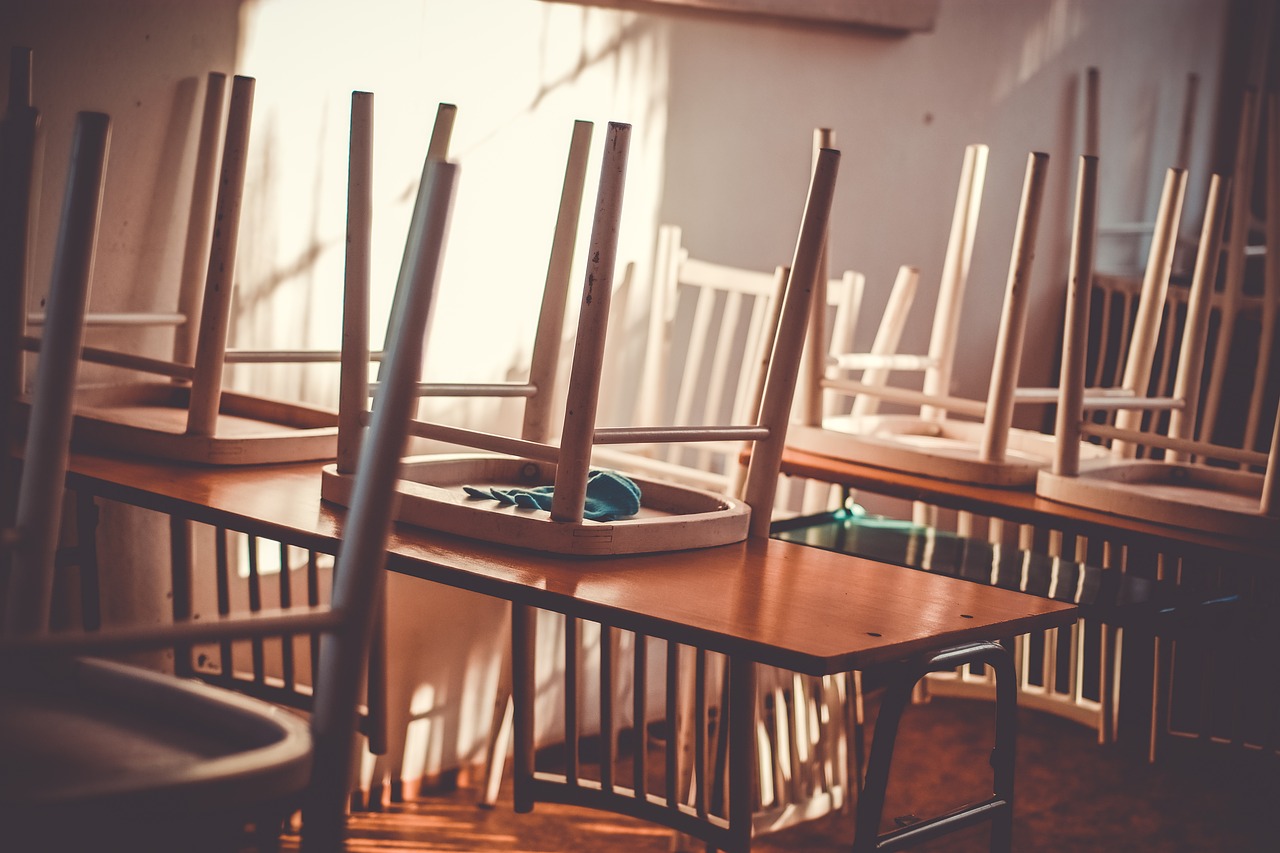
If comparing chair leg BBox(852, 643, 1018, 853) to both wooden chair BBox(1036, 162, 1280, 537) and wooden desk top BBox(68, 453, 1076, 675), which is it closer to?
wooden desk top BBox(68, 453, 1076, 675)

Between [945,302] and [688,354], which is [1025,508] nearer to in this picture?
[945,302]

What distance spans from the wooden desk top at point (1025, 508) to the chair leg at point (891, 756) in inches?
21.3

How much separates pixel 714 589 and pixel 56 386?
0.62 m

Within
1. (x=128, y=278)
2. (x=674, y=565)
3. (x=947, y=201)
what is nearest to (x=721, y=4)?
(x=947, y=201)

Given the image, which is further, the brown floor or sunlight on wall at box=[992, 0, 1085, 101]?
sunlight on wall at box=[992, 0, 1085, 101]

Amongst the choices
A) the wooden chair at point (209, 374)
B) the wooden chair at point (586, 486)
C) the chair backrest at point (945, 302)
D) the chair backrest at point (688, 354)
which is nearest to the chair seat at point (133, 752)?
Answer: the wooden chair at point (586, 486)

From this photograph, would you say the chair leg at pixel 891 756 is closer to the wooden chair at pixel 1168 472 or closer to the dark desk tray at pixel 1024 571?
the dark desk tray at pixel 1024 571

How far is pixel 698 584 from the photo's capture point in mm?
1369

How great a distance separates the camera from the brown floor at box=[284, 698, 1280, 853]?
246 cm

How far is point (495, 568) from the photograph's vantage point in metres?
1.34

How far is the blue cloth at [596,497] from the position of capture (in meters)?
1.54

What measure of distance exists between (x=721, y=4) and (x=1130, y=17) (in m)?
1.75

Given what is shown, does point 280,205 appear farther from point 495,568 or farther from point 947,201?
point 947,201

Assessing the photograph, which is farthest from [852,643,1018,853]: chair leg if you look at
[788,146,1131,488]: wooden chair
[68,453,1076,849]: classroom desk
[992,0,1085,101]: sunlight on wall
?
[992,0,1085,101]: sunlight on wall
